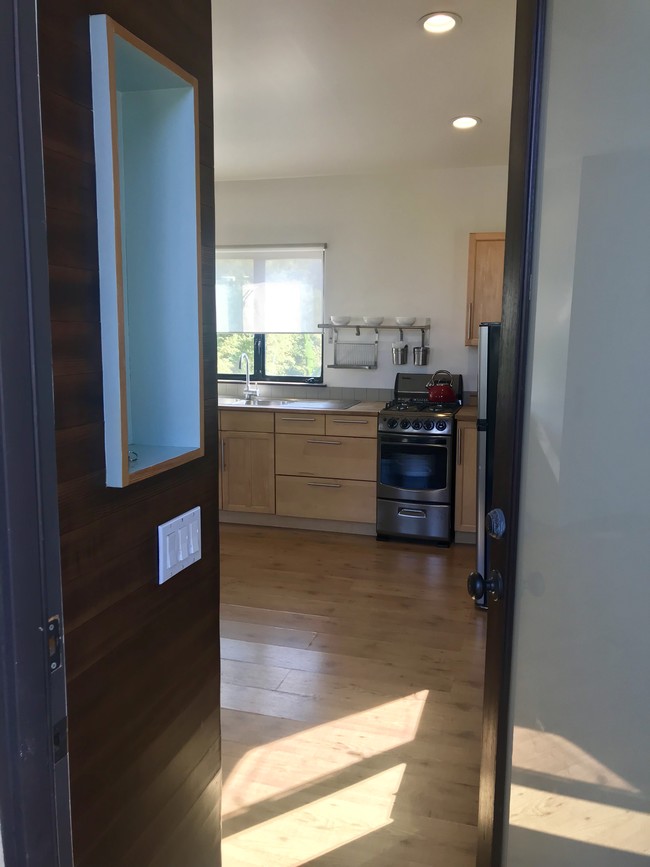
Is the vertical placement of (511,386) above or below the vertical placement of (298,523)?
above

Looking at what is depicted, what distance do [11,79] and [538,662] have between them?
124 centimetres

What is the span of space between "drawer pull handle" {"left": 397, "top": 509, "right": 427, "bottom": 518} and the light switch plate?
3.18m

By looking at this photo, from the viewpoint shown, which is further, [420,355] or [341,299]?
[341,299]

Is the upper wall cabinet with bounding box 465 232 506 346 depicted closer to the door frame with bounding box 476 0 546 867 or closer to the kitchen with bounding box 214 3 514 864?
the kitchen with bounding box 214 3 514 864

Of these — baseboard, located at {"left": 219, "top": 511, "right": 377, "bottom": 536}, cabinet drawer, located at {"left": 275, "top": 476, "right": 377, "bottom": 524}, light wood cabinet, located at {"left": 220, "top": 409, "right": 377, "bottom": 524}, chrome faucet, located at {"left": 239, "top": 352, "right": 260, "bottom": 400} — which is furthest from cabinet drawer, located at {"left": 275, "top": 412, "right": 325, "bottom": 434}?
baseboard, located at {"left": 219, "top": 511, "right": 377, "bottom": 536}

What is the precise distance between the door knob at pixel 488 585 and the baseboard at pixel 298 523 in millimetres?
3226

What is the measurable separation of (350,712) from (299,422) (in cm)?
242

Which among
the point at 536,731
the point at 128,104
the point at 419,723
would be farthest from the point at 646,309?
the point at 419,723

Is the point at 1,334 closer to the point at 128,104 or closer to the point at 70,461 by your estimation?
the point at 70,461

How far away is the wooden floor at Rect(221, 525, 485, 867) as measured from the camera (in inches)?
74.8

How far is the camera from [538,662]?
4.15ft

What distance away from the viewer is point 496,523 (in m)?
1.38

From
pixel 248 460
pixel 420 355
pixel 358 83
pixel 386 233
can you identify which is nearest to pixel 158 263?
pixel 358 83

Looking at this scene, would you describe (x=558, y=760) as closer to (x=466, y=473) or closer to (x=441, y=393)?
(x=466, y=473)
